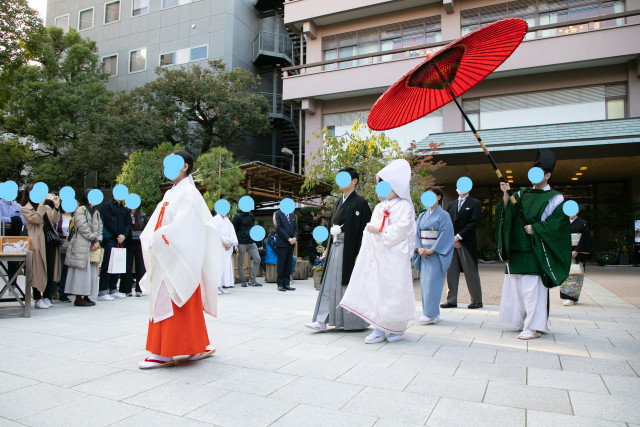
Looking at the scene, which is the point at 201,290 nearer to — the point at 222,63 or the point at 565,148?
the point at 565,148

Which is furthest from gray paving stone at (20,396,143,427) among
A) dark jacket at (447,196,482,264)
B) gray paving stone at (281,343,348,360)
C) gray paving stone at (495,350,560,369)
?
dark jacket at (447,196,482,264)

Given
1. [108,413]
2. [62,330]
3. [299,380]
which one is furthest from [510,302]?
[62,330]

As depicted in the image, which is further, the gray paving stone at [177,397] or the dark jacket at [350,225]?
the dark jacket at [350,225]

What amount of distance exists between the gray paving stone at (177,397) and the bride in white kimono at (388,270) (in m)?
1.97

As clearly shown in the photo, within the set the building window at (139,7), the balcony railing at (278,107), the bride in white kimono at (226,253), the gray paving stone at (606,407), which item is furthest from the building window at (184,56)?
the gray paving stone at (606,407)

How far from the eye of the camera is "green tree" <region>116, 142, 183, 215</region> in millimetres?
17047

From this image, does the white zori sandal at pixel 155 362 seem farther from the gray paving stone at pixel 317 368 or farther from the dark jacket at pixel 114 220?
the dark jacket at pixel 114 220

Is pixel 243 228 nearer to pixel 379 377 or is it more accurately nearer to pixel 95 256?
pixel 95 256

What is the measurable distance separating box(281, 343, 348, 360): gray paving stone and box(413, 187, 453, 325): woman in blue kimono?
1.91m

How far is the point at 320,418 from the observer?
2604 mm

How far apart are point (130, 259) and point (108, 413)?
620 centimetres

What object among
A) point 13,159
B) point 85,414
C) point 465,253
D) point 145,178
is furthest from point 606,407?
point 13,159

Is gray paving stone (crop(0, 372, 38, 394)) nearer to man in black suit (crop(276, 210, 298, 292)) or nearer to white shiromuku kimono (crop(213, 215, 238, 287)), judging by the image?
white shiromuku kimono (crop(213, 215, 238, 287))

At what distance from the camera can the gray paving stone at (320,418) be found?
2.52 m
